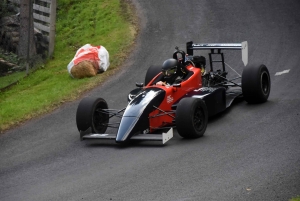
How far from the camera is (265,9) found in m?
23.6

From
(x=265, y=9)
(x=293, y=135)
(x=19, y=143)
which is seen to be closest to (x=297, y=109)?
(x=293, y=135)

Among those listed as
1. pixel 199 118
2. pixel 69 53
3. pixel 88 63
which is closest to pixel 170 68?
pixel 199 118

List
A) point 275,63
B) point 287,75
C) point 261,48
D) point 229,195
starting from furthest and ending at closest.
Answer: point 261,48
point 275,63
point 287,75
point 229,195

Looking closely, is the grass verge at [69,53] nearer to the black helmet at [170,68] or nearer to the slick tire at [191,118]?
the black helmet at [170,68]

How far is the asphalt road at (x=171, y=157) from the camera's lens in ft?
32.8

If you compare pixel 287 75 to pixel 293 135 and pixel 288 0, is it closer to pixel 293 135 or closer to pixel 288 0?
pixel 293 135

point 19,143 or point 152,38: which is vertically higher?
point 152,38

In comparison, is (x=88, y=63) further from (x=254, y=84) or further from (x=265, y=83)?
(x=254, y=84)

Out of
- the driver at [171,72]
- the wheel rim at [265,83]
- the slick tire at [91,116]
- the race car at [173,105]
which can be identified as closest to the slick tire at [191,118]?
the race car at [173,105]

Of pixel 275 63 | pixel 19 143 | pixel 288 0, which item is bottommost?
pixel 19 143

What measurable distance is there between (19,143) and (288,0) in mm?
13479

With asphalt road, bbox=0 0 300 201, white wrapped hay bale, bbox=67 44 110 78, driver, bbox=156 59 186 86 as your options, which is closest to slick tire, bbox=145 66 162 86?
asphalt road, bbox=0 0 300 201

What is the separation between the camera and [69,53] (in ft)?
71.6

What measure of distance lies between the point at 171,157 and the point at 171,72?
2840 mm
